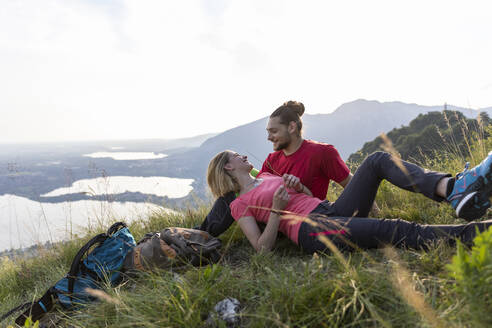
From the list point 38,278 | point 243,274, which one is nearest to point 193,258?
point 243,274

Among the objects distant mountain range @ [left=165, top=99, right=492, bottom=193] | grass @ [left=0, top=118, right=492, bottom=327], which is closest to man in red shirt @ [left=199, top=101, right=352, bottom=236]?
grass @ [left=0, top=118, right=492, bottom=327]

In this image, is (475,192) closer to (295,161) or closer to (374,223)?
(374,223)

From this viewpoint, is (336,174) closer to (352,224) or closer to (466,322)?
(352,224)

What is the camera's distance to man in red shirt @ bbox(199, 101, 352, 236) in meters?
3.40

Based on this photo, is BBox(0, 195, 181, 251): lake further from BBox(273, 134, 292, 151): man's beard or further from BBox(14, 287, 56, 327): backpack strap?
BBox(273, 134, 292, 151): man's beard

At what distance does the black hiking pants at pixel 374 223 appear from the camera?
2137 millimetres

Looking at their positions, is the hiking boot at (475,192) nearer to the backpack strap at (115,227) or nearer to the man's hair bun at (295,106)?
the man's hair bun at (295,106)

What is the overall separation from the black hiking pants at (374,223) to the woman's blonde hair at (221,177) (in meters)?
1.10

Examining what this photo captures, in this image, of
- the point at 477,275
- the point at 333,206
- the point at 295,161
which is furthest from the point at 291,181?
the point at 477,275

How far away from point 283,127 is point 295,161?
0.51m

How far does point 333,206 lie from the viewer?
2.80 meters

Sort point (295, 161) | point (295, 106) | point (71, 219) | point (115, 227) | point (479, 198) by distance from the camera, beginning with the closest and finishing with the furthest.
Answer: point (479, 198), point (115, 227), point (295, 161), point (295, 106), point (71, 219)

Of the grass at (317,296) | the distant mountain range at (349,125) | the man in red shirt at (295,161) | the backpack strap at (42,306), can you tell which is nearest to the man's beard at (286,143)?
the man in red shirt at (295,161)

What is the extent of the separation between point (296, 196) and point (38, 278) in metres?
4.32
